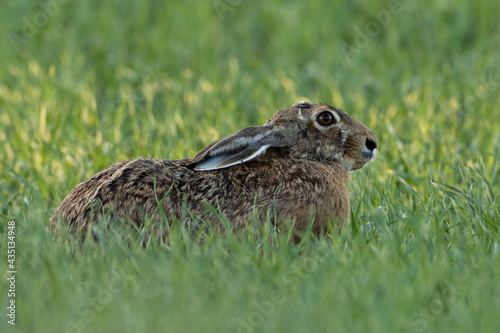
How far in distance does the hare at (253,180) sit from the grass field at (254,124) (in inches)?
8.8

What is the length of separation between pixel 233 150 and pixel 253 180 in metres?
0.22

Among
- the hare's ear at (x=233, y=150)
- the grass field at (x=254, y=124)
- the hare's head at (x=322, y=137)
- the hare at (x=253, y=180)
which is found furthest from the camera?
the hare's head at (x=322, y=137)

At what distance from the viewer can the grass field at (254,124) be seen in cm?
366

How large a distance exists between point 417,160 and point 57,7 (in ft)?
19.1

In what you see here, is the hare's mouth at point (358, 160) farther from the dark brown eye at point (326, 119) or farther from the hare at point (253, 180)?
the dark brown eye at point (326, 119)

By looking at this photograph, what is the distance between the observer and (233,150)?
16.2 feet

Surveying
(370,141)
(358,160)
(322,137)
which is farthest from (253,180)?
(370,141)

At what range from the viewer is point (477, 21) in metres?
10.3

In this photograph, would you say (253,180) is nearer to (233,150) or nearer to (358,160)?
(233,150)

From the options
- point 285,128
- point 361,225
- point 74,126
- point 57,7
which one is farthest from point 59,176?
point 57,7

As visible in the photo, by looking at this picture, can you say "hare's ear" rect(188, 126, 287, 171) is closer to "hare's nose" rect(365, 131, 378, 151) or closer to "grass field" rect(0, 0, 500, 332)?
"grass field" rect(0, 0, 500, 332)

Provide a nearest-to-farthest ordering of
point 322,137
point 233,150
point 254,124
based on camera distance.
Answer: point 233,150 → point 322,137 → point 254,124

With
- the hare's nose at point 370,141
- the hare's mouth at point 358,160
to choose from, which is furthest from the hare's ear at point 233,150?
the hare's nose at point 370,141

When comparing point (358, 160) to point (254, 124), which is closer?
point (358, 160)
